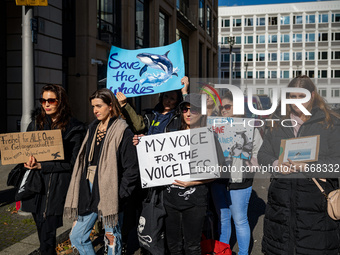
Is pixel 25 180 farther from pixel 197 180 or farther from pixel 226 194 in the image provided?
pixel 226 194

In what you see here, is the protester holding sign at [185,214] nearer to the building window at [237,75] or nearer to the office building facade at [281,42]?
the office building facade at [281,42]

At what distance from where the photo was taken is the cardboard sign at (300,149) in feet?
9.34

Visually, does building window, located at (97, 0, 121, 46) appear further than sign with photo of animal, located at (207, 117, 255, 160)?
Yes

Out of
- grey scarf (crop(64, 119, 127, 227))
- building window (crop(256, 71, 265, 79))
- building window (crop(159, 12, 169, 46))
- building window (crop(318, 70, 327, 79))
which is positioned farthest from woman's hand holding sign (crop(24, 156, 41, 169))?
building window (crop(318, 70, 327, 79))

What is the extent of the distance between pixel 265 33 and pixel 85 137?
69.1 m

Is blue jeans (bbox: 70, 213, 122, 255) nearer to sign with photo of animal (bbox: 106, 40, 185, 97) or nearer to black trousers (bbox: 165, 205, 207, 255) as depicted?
black trousers (bbox: 165, 205, 207, 255)

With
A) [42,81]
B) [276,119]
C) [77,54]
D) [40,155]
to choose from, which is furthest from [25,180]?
[77,54]

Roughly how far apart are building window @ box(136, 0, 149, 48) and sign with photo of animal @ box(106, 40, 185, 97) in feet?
46.3

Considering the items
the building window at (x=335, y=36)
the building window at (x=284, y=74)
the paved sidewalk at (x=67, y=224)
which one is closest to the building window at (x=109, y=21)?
the paved sidewalk at (x=67, y=224)

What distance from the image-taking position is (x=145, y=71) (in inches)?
187

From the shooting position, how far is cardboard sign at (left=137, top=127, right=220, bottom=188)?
3.44 metres

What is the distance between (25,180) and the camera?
132 inches

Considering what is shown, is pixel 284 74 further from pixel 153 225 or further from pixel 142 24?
pixel 153 225

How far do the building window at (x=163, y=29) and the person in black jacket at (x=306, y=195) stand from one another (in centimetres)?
2074
